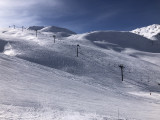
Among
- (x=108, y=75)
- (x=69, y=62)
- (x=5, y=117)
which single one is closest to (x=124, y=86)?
(x=108, y=75)

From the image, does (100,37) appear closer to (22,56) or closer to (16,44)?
(16,44)

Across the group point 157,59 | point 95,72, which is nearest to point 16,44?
point 95,72

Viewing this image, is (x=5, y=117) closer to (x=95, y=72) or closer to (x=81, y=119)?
(x=81, y=119)

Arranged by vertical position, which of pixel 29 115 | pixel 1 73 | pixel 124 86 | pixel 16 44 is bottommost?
pixel 124 86

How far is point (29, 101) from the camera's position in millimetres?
15609

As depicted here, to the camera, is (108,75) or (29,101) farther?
(108,75)

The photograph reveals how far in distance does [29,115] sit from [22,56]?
55964 mm

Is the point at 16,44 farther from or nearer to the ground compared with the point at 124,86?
farther from the ground

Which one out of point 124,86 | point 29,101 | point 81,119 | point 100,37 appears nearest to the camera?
point 81,119

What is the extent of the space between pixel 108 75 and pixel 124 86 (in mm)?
7969

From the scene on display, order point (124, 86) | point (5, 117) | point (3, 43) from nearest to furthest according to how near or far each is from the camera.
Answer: point (5, 117)
point (124, 86)
point (3, 43)

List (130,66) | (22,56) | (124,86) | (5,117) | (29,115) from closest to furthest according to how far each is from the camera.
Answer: (5,117) → (29,115) → (124,86) → (22,56) → (130,66)

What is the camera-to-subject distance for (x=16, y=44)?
8188cm

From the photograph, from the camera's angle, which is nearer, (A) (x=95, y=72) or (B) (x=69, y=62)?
(A) (x=95, y=72)
